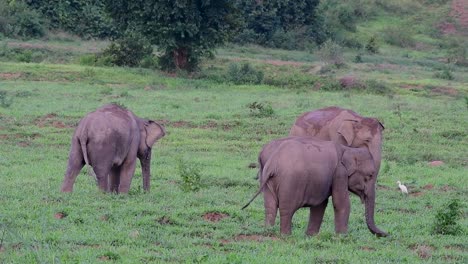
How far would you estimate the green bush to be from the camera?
4266 cm

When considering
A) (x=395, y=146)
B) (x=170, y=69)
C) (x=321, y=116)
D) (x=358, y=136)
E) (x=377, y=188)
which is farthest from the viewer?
(x=170, y=69)

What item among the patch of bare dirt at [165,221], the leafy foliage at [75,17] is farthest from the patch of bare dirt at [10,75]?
the patch of bare dirt at [165,221]

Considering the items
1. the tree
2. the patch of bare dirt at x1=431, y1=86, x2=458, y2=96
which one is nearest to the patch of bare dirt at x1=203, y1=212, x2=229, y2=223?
the patch of bare dirt at x1=431, y1=86, x2=458, y2=96

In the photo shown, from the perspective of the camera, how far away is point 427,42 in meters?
54.3

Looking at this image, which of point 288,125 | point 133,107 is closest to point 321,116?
point 288,125

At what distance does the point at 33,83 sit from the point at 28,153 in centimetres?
1121

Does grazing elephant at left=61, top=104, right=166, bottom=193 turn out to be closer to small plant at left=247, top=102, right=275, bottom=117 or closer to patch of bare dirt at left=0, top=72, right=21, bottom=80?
small plant at left=247, top=102, right=275, bottom=117

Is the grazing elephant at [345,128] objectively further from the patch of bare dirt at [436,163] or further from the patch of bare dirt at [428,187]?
the patch of bare dirt at [436,163]

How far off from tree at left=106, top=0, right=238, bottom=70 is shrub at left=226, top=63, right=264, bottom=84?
1.50 meters

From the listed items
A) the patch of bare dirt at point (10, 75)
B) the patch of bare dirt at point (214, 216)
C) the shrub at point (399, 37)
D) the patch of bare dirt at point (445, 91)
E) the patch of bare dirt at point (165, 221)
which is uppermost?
the patch of bare dirt at point (165, 221)

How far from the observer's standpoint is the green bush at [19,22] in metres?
42.7

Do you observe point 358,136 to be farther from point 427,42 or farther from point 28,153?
point 427,42

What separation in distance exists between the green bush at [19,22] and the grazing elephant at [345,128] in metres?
30.6

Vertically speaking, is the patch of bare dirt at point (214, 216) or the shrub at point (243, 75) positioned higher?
the patch of bare dirt at point (214, 216)
